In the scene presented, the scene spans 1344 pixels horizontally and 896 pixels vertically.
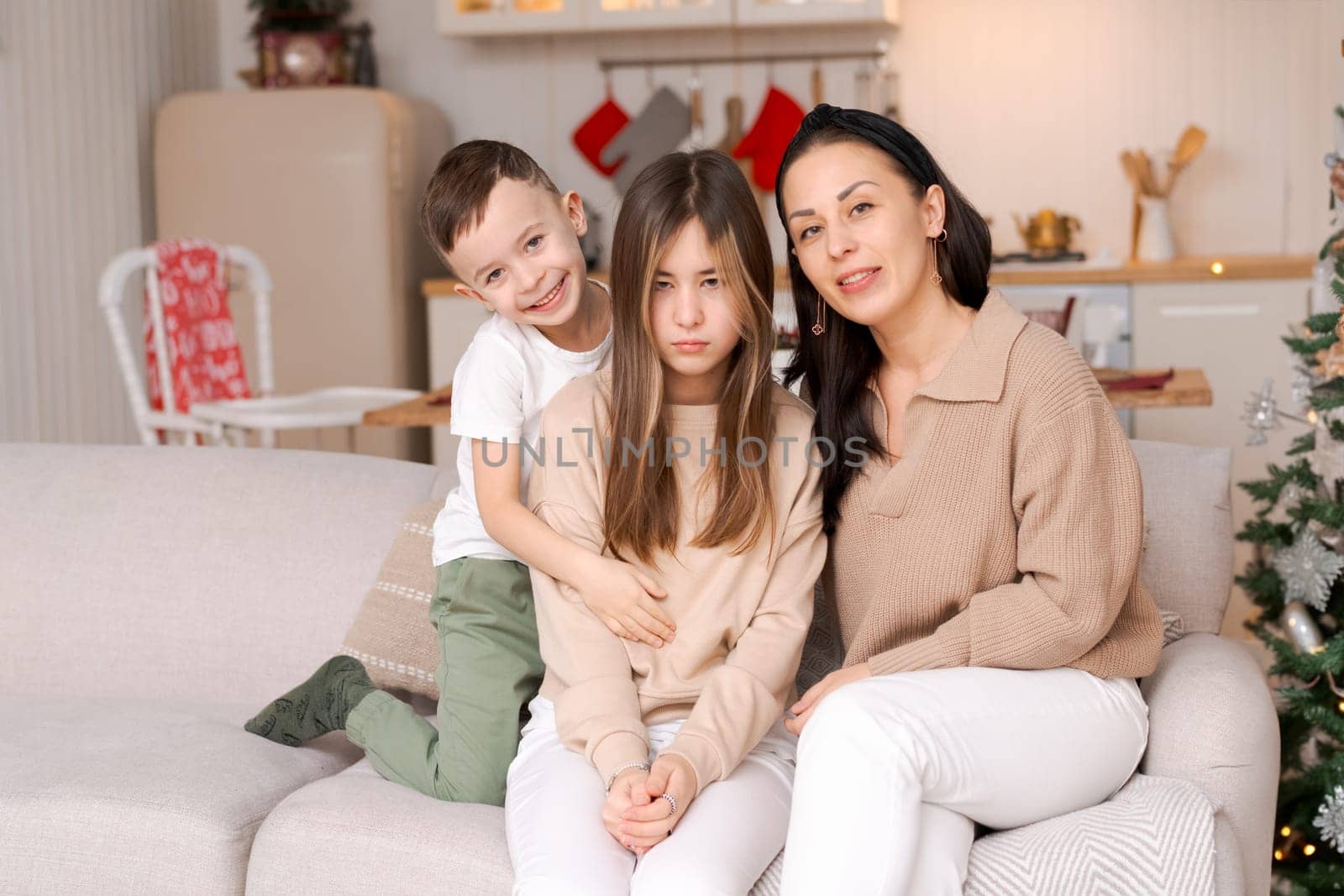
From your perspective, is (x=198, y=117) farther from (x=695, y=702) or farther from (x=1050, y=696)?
(x=1050, y=696)

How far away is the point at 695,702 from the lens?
62.0 inches

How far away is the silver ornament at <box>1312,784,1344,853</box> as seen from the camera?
6.01ft

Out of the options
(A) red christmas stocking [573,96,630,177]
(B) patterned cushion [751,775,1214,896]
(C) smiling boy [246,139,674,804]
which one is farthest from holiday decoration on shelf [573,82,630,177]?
(B) patterned cushion [751,775,1214,896]

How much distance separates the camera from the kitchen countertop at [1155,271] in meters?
3.83

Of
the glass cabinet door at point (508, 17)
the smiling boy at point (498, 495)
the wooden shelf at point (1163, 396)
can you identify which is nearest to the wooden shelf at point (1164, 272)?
the wooden shelf at point (1163, 396)

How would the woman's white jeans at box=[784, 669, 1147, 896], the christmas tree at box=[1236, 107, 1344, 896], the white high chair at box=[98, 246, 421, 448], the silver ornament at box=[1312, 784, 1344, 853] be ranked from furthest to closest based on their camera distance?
the white high chair at box=[98, 246, 421, 448]
the christmas tree at box=[1236, 107, 1344, 896]
the silver ornament at box=[1312, 784, 1344, 853]
the woman's white jeans at box=[784, 669, 1147, 896]

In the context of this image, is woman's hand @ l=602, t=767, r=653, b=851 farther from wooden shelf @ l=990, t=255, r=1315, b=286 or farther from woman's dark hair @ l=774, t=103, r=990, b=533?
wooden shelf @ l=990, t=255, r=1315, b=286

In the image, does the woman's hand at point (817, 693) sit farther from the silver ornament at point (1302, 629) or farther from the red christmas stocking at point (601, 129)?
the red christmas stocking at point (601, 129)

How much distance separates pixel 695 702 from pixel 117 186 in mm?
3320

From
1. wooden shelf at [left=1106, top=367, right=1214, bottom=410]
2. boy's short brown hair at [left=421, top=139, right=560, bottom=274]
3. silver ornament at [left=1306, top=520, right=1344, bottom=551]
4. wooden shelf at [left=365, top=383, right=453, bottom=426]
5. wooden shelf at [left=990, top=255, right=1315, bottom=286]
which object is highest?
boy's short brown hair at [left=421, top=139, right=560, bottom=274]

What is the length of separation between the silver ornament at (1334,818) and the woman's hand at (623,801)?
3.24ft

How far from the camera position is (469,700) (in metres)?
1.72

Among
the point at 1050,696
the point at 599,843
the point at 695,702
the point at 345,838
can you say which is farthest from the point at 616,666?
the point at 1050,696

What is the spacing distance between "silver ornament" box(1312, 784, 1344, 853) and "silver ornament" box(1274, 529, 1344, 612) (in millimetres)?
288
